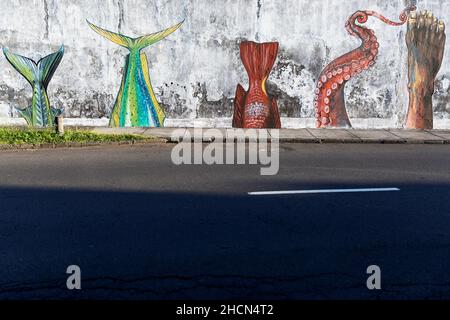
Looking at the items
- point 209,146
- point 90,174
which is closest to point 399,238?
point 90,174

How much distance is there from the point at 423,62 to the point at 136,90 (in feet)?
27.8

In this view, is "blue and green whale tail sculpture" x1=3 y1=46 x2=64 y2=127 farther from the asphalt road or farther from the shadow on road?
the shadow on road

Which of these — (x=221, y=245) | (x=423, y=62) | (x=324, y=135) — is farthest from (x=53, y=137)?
(x=423, y=62)

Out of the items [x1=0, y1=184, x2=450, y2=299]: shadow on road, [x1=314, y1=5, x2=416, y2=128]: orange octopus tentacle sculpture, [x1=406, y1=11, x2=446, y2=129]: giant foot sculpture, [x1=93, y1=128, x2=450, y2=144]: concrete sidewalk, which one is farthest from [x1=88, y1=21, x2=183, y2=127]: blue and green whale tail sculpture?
[x1=0, y1=184, x2=450, y2=299]: shadow on road

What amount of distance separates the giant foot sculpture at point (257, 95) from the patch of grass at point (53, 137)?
139 inches

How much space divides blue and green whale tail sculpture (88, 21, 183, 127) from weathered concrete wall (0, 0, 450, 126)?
0.59 ft

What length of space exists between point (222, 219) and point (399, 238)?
77.5 inches

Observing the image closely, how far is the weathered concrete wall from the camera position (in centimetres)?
1355

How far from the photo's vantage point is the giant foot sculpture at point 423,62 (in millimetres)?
13977

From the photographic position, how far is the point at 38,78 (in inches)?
537

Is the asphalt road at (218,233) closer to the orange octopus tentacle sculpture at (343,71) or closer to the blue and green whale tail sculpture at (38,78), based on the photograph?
the blue and green whale tail sculpture at (38,78)

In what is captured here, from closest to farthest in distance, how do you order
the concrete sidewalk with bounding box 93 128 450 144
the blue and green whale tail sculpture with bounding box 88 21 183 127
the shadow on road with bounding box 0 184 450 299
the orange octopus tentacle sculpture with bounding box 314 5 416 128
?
the shadow on road with bounding box 0 184 450 299
the concrete sidewalk with bounding box 93 128 450 144
the blue and green whale tail sculpture with bounding box 88 21 183 127
the orange octopus tentacle sculpture with bounding box 314 5 416 128

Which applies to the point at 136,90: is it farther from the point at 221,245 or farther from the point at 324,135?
the point at 221,245

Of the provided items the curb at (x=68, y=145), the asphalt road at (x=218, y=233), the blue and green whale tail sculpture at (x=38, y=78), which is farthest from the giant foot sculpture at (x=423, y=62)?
the blue and green whale tail sculpture at (x=38, y=78)
